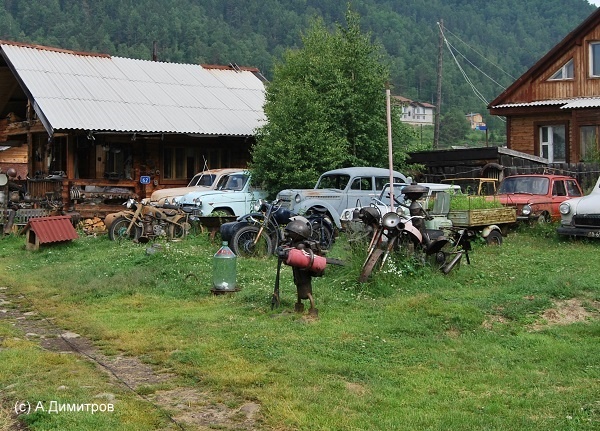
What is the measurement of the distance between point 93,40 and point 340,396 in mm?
77414

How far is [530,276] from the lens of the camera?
10.6 m

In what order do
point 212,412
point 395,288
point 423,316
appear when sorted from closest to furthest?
point 212,412, point 423,316, point 395,288

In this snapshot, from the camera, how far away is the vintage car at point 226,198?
17141mm

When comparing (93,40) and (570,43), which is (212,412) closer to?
(570,43)

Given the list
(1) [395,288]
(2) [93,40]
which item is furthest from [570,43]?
(2) [93,40]

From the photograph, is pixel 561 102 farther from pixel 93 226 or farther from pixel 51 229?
pixel 51 229

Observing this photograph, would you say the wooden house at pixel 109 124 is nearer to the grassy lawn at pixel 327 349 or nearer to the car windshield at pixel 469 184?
the car windshield at pixel 469 184

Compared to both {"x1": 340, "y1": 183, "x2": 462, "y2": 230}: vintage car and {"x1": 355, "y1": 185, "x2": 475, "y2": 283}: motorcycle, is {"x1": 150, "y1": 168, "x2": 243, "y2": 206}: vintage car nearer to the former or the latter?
{"x1": 340, "y1": 183, "x2": 462, "y2": 230}: vintage car

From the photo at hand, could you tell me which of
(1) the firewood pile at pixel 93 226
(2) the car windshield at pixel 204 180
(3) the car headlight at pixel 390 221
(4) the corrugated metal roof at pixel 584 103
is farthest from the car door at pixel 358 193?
(4) the corrugated metal roof at pixel 584 103

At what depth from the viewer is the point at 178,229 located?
640 inches

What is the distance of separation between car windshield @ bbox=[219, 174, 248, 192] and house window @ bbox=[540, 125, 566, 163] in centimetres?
1159

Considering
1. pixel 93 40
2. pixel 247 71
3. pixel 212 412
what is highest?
pixel 93 40

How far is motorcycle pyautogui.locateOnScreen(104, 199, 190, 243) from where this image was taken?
16.0 m

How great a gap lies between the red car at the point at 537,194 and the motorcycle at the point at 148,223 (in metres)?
7.06
